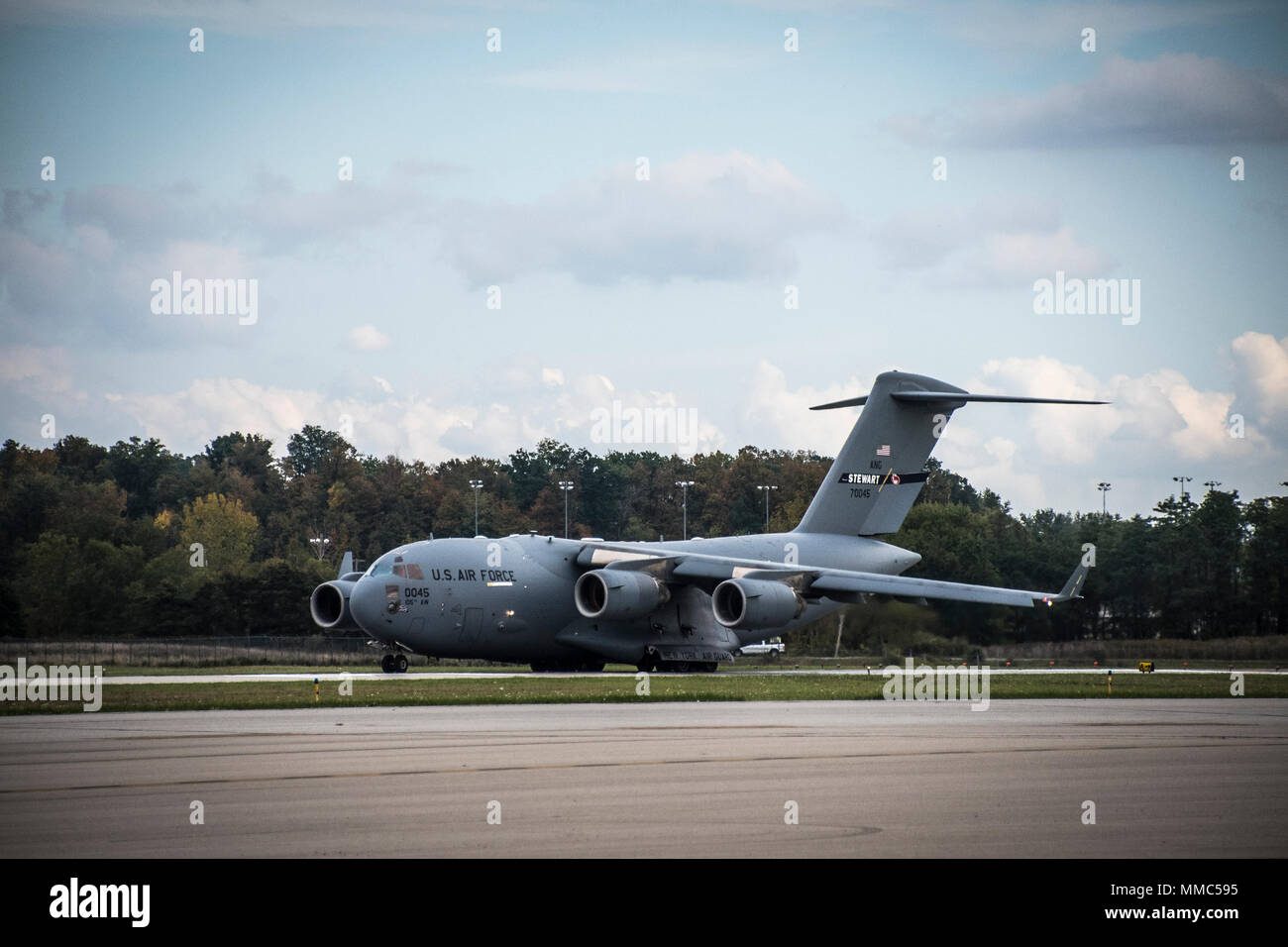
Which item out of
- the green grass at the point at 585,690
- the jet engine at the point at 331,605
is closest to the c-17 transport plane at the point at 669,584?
the jet engine at the point at 331,605

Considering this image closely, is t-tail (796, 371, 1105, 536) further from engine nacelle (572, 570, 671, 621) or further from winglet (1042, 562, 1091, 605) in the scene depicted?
winglet (1042, 562, 1091, 605)

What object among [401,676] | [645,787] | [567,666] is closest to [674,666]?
[567,666]

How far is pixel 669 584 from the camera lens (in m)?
44.7

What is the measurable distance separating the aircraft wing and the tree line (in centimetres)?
134

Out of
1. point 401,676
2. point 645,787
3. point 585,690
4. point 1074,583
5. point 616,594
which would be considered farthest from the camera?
point 616,594

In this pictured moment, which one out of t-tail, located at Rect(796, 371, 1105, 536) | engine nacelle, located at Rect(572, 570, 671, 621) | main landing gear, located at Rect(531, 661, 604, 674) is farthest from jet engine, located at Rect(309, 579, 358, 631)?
t-tail, located at Rect(796, 371, 1105, 536)

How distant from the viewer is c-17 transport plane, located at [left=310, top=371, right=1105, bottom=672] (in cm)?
4112

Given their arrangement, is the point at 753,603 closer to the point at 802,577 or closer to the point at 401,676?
the point at 802,577

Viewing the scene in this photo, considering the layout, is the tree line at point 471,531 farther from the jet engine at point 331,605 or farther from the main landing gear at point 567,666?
the jet engine at point 331,605

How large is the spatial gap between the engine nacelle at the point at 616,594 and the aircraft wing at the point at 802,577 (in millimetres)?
775

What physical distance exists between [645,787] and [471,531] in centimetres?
10042

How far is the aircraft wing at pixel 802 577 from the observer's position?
39.9m

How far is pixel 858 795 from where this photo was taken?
12.9m
